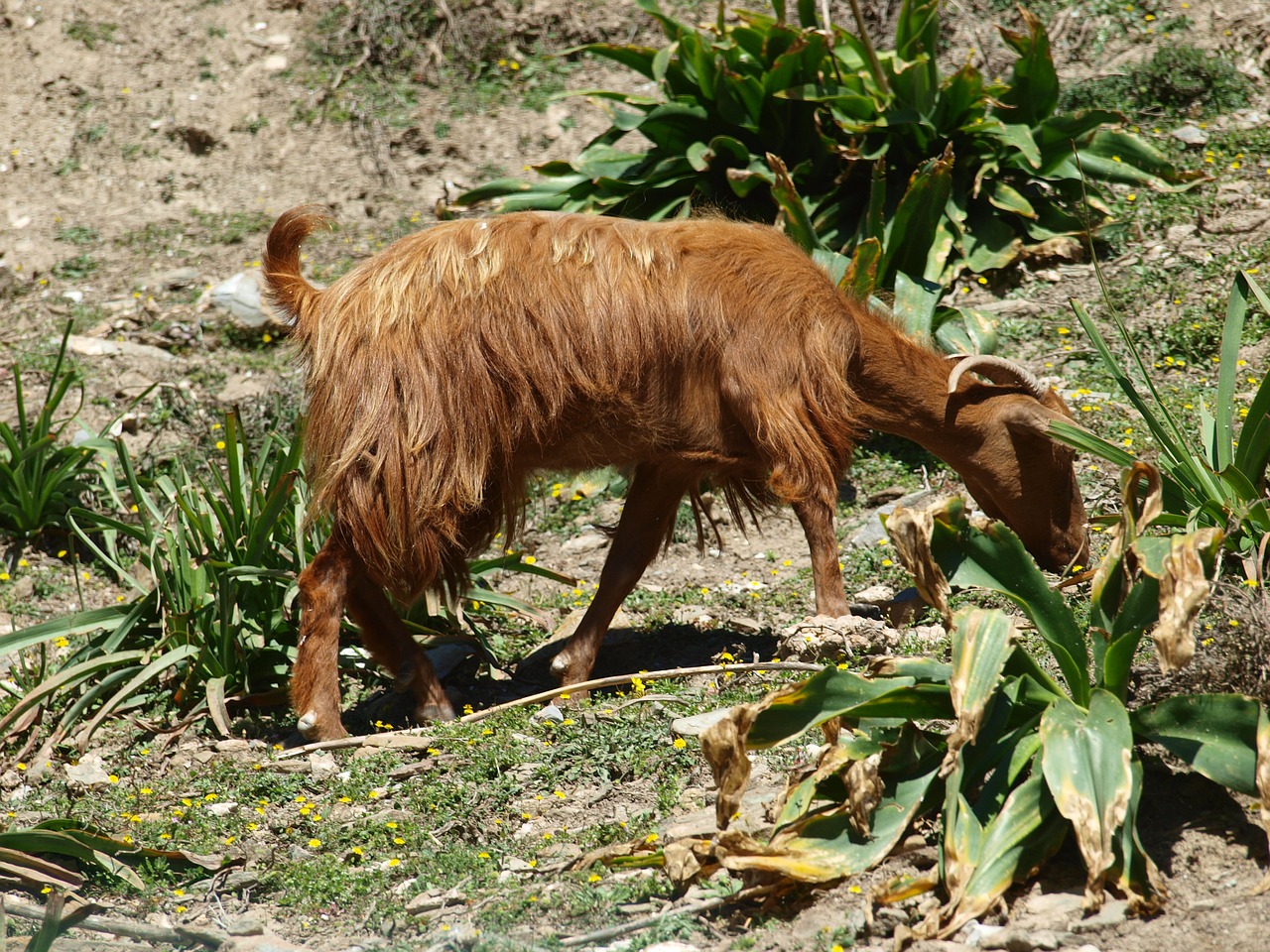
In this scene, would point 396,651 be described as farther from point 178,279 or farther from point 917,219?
point 178,279

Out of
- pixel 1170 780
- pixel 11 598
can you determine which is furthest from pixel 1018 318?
pixel 11 598

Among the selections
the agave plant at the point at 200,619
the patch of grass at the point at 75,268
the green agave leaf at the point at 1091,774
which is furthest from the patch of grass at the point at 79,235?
the green agave leaf at the point at 1091,774

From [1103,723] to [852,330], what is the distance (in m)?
2.43

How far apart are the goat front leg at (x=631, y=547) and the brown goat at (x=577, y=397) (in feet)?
0.05

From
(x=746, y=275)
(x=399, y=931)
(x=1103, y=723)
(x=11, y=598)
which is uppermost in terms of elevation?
(x=746, y=275)

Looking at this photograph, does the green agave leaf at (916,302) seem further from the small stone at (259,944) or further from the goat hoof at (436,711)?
the small stone at (259,944)

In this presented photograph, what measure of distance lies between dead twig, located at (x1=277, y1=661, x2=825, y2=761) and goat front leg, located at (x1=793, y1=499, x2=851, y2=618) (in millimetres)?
409

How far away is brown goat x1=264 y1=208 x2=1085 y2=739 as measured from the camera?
495 centimetres

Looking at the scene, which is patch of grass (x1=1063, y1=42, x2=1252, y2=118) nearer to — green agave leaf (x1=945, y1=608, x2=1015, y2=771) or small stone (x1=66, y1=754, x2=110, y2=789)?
green agave leaf (x1=945, y1=608, x2=1015, y2=771)

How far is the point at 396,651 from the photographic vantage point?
5.41 metres

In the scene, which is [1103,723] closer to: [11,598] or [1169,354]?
[1169,354]

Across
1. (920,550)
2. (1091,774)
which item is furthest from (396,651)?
(1091,774)

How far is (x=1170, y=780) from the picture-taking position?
3541mm

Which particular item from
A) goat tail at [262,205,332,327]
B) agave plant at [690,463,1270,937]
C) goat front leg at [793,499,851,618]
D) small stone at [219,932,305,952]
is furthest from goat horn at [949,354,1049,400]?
small stone at [219,932,305,952]
